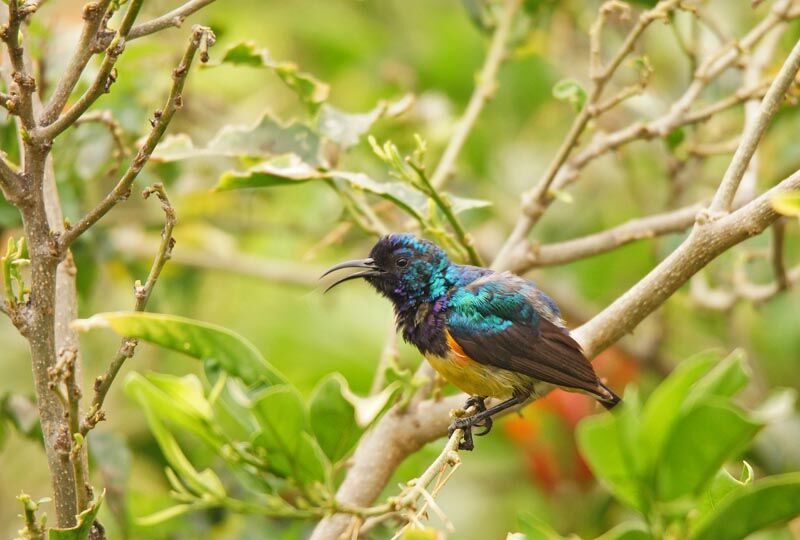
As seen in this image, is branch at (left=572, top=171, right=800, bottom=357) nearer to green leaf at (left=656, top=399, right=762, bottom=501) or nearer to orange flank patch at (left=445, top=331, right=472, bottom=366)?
orange flank patch at (left=445, top=331, right=472, bottom=366)

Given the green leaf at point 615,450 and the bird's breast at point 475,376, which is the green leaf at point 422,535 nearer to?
the green leaf at point 615,450

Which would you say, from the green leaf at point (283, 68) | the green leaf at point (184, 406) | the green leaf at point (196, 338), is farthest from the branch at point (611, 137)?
the green leaf at point (184, 406)

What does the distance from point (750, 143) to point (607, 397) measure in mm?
921

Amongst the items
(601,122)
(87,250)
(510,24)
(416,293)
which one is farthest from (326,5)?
(416,293)

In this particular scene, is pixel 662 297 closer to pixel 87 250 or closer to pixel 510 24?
pixel 510 24

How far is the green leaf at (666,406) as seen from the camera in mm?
1429

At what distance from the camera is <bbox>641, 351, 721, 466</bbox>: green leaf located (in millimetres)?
1429

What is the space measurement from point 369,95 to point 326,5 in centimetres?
111

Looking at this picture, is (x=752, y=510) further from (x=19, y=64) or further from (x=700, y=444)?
(x=19, y=64)

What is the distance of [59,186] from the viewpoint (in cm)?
346

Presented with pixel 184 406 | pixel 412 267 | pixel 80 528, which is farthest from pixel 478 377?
pixel 80 528

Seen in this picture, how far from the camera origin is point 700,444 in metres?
1.46

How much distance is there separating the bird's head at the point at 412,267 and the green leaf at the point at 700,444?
1.66 metres

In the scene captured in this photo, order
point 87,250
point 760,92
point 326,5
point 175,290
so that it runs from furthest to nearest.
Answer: point 326,5 < point 175,290 < point 87,250 < point 760,92
